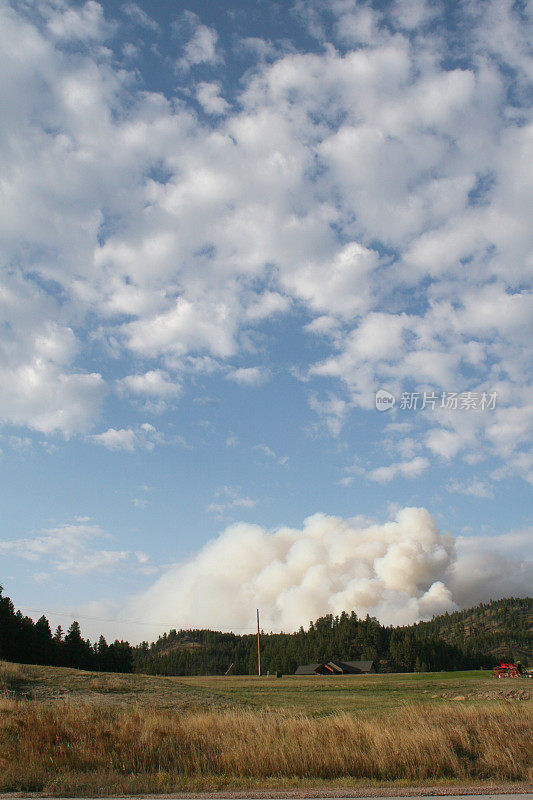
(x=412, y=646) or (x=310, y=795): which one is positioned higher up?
(x=310, y=795)

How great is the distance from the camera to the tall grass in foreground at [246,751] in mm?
12164

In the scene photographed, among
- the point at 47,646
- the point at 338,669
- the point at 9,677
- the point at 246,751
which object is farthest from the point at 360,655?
the point at 246,751

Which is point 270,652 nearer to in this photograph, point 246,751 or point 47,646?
point 47,646

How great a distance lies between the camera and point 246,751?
13.7m

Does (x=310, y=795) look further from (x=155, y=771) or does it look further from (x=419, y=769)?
(x=155, y=771)

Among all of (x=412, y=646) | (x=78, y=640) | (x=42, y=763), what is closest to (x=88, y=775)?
(x=42, y=763)

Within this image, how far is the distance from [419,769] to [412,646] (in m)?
170

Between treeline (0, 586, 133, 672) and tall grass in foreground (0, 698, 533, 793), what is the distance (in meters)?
82.8

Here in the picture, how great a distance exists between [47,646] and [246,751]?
3657 inches

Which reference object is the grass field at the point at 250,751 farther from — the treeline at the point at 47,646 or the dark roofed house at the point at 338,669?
the dark roofed house at the point at 338,669

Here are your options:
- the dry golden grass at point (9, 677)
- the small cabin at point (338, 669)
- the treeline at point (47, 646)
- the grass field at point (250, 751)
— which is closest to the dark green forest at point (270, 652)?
the treeline at point (47, 646)

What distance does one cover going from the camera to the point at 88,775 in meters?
11.9

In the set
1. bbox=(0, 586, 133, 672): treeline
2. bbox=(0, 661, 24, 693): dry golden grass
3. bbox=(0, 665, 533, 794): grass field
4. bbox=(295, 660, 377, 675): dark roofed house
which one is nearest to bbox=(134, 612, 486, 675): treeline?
bbox=(295, 660, 377, 675): dark roofed house

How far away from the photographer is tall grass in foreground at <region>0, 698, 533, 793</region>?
12164 mm
